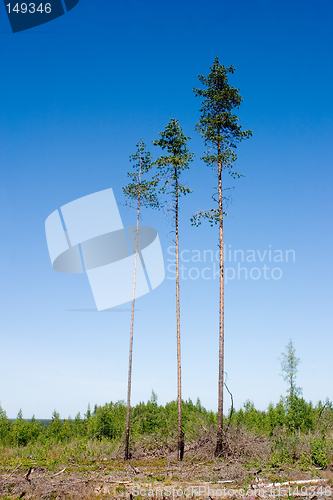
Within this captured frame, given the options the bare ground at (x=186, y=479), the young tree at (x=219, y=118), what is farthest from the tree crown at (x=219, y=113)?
the bare ground at (x=186, y=479)

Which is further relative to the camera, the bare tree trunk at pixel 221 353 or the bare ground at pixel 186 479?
the bare tree trunk at pixel 221 353

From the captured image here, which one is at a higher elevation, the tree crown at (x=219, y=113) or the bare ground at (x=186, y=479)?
the tree crown at (x=219, y=113)

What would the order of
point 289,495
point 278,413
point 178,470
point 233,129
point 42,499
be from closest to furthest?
1. point 289,495
2. point 42,499
3. point 178,470
4. point 233,129
5. point 278,413

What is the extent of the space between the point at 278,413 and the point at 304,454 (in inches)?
953

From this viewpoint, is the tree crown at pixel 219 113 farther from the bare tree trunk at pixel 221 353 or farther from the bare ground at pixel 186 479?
the bare ground at pixel 186 479

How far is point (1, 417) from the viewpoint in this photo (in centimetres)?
3369

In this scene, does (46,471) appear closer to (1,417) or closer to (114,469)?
(114,469)

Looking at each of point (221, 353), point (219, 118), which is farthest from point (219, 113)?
point (221, 353)

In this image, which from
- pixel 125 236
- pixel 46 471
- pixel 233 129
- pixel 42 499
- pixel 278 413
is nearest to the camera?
pixel 42 499

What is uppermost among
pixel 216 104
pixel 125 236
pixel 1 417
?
pixel 216 104

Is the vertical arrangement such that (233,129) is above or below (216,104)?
below

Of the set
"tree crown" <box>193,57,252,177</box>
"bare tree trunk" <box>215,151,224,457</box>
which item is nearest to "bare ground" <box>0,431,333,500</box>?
"bare tree trunk" <box>215,151,224,457</box>

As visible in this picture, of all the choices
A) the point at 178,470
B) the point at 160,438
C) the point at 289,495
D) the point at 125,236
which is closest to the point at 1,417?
the point at 160,438

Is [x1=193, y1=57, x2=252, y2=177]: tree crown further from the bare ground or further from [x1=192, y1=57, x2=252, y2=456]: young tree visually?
the bare ground
